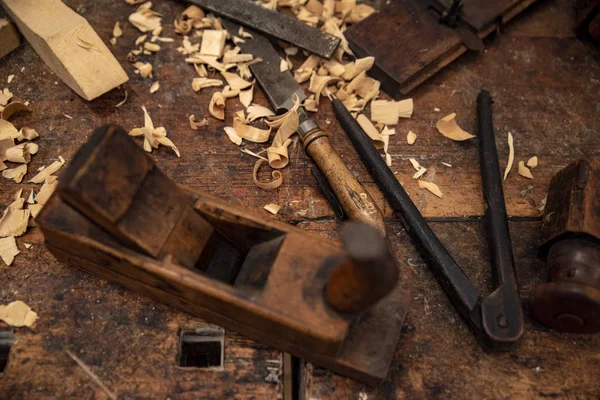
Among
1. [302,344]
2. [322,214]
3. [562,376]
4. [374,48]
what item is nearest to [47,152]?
[322,214]

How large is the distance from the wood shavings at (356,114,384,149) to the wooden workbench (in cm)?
5

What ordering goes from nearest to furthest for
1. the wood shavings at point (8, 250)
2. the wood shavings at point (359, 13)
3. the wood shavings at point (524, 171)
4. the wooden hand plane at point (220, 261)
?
the wooden hand plane at point (220, 261) → the wood shavings at point (8, 250) → the wood shavings at point (524, 171) → the wood shavings at point (359, 13)

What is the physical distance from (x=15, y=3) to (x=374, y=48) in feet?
3.74

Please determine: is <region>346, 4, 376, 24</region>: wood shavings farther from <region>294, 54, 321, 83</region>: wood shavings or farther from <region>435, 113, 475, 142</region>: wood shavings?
<region>435, 113, 475, 142</region>: wood shavings

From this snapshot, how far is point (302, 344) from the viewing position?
1138mm

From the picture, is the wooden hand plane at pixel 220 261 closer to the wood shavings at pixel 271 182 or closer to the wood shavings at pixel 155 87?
the wood shavings at pixel 271 182

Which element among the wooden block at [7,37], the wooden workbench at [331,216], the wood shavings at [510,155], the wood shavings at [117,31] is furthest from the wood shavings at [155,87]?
the wood shavings at [510,155]

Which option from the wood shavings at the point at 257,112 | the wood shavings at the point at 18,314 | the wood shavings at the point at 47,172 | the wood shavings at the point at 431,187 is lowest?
the wood shavings at the point at 18,314

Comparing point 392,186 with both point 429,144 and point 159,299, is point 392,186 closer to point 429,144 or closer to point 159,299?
→ point 429,144

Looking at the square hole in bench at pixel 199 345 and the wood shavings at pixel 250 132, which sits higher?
the wood shavings at pixel 250 132

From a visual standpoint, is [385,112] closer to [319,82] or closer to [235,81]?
[319,82]

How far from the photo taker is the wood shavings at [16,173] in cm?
146

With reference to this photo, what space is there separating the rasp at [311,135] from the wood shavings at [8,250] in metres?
0.82

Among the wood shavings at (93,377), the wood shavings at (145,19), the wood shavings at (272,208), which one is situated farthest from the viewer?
the wood shavings at (145,19)
